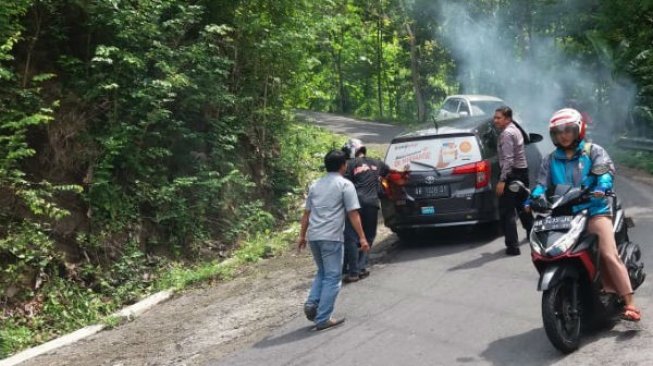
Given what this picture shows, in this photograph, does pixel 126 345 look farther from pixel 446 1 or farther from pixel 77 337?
pixel 446 1

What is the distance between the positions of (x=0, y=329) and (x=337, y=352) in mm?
4725

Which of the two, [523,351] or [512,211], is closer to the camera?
[523,351]

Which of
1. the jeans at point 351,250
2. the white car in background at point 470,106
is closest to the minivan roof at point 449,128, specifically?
the jeans at point 351,250

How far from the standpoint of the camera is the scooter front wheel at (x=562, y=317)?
5434 millimetres

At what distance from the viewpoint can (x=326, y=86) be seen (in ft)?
160

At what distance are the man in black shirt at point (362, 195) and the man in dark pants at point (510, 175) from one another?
5.33 feet

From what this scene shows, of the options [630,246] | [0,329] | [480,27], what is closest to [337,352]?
[630,246]

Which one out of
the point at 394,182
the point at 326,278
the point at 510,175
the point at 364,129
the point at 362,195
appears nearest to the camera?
the point at 326,278

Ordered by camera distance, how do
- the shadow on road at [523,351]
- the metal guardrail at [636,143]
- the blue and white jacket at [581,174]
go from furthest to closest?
the metal guardrail at [636,143] < the blue and white jacket at [581,174] < the shadow on road at [523,351]

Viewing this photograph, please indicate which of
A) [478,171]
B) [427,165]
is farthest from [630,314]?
[427,165]

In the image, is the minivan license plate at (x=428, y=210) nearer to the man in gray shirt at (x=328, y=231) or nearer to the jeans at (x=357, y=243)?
the jeans at (x=357, y=243)

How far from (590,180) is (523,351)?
5.05 ft

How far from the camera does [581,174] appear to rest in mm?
5953

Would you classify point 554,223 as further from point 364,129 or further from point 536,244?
point 364,129
